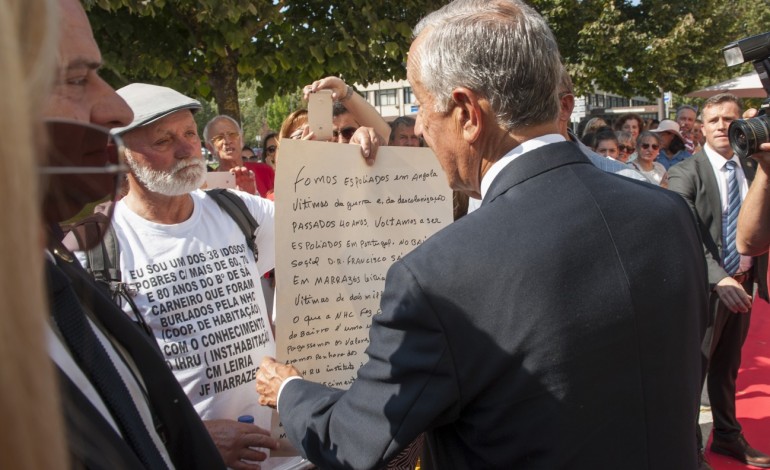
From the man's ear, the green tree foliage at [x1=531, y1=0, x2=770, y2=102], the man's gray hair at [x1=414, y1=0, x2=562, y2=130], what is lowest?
the man's ear

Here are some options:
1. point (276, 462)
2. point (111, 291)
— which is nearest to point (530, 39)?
point (111, 291)

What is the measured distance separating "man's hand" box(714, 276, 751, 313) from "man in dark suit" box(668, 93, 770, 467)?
0.10 metres

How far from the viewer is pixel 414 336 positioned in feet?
3.97

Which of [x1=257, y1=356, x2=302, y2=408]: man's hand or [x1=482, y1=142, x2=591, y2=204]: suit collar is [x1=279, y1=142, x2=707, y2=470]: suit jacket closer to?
[x1=482, y1=142, x2=591, y2=204]: suit collar

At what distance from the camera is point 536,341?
1.21 m

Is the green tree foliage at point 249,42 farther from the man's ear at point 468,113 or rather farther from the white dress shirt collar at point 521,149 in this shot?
the white dress shirt collar at point 521,149

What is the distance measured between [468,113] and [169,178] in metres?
1.30

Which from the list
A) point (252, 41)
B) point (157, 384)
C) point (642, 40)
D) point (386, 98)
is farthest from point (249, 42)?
point (386, 98)

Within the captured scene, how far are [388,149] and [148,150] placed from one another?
909 millimetres

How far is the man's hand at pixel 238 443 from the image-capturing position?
73.2 inches

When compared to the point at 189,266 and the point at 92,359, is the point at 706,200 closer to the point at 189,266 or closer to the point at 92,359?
the point at 189,266

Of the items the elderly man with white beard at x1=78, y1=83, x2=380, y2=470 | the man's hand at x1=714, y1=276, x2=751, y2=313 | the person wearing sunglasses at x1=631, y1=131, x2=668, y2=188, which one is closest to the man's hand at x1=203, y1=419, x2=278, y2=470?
the elderly man with white beard at x1=78, y1=83, x2=380, y2=470

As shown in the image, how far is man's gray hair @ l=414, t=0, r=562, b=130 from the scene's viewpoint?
4.45 feet

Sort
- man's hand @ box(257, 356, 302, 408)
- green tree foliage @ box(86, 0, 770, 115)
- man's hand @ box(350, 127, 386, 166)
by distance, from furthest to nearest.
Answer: green tree foliage @ box(86, 0, 770, 115), man's hand @ box(350, 127, 386, 166), man's hand @ box(257, 356, 302, 408)
